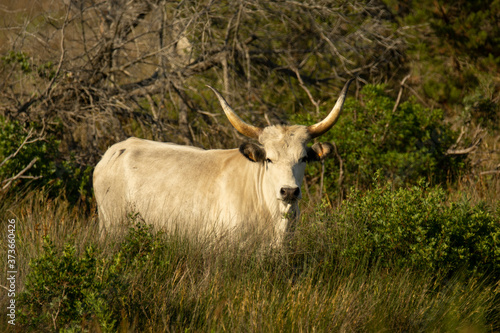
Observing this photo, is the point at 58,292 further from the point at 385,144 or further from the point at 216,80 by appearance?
the point at 216,80

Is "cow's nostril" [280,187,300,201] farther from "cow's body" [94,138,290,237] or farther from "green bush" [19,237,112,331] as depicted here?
"green bush" [19,237,112,331]

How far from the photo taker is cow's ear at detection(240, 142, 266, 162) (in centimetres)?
539

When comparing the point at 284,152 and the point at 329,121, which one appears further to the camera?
the point at 329,121

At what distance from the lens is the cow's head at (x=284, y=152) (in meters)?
5.04

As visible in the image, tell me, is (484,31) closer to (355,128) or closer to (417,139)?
(417,139)

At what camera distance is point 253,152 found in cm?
540

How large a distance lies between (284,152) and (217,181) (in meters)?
0.94

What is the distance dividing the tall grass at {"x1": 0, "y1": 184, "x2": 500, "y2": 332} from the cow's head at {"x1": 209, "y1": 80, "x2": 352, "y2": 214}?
1.50 ft

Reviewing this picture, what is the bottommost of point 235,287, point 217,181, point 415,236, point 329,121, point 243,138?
point 235,287

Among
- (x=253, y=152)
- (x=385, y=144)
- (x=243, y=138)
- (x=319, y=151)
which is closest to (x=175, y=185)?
(x=253, y=152)

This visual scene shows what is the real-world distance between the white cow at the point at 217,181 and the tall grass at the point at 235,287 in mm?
458

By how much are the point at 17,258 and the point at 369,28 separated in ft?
24.8

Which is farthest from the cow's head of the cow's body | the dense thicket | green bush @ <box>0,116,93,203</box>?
green bush @ <box>0,116,93,203</box>

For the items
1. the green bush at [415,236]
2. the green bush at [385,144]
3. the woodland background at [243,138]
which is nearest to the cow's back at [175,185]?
the woodland background at [243,138]
